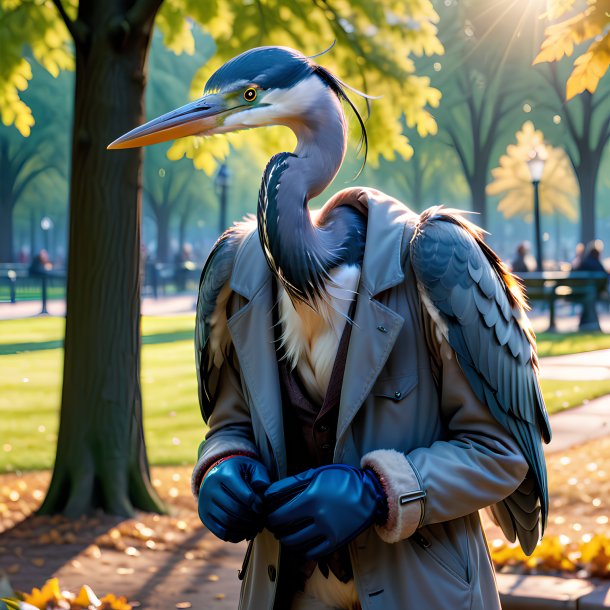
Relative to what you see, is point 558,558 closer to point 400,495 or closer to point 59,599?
point 59,599

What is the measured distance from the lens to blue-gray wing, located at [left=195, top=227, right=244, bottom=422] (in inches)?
88.3

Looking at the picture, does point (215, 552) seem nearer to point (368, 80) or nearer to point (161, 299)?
point (368, 80)

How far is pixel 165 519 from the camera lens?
21.5ft

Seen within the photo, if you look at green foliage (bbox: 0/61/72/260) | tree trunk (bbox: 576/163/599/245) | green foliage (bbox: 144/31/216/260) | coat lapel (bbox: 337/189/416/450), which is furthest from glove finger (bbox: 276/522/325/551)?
green foliage (bbox: 144/31/216/260)

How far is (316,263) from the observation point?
76.8 inches

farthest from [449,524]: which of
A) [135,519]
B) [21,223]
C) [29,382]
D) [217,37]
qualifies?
[21,223]

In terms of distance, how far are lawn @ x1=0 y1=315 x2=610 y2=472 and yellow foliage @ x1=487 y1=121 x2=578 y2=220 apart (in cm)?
1958

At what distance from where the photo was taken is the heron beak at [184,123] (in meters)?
2.04

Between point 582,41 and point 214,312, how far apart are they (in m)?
2.43

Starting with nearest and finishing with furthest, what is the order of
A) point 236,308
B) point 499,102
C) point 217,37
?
point 236,308, point 217,37, point 499,102

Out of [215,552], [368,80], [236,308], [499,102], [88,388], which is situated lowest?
[215,552]

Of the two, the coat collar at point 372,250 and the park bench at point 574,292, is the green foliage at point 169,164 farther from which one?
the coat collar at point 372,250

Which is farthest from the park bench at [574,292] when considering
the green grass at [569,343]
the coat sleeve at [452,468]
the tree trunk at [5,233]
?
the tree trunk at [5,233]

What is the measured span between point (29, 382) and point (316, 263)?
11707 millimetres
